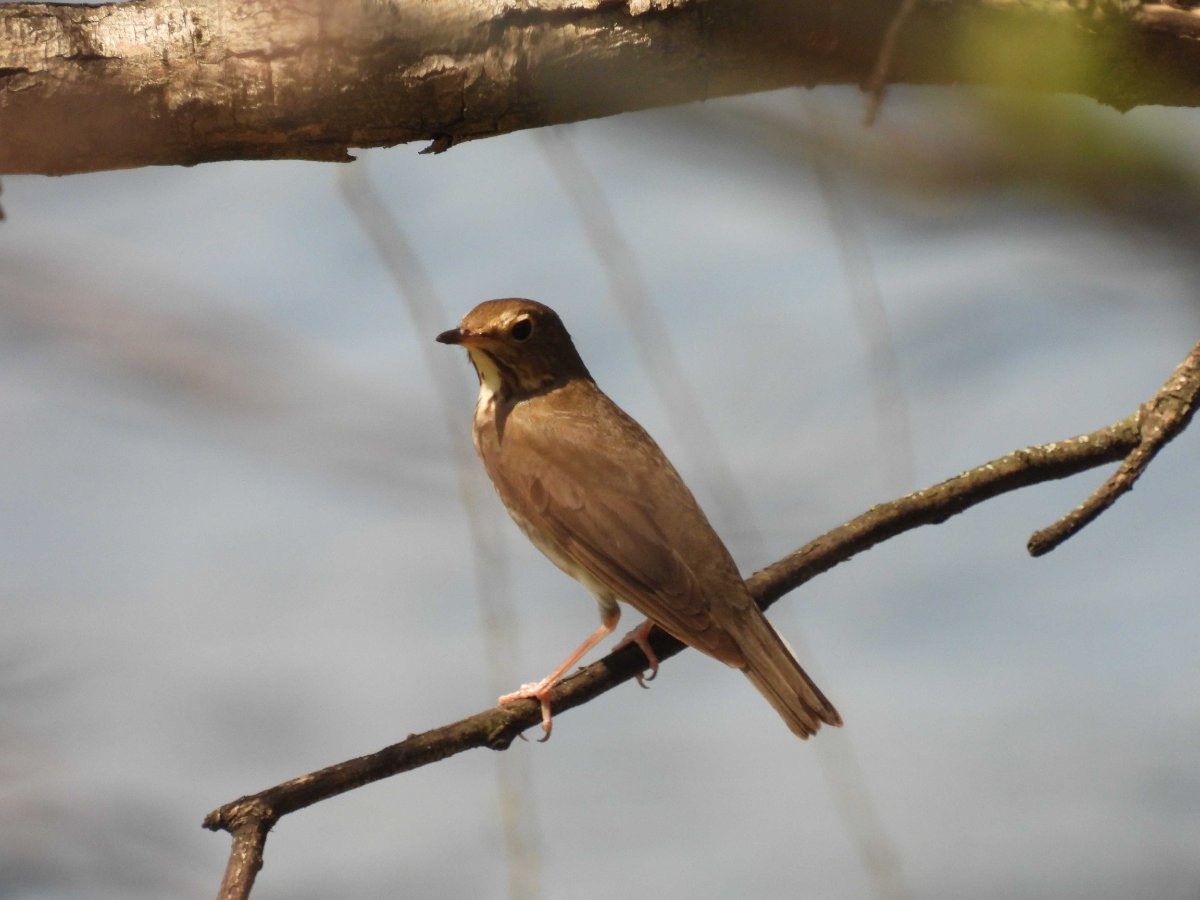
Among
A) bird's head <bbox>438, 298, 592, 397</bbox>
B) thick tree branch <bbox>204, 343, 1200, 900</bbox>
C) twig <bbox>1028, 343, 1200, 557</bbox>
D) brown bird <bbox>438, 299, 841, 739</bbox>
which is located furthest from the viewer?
bird's head <bbox>438, 298, 592, 397</bbox>

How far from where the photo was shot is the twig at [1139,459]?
360 centimetres

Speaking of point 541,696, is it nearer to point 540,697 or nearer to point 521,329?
point 540,697

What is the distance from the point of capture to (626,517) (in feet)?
16.9

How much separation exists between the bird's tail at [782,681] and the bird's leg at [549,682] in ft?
2.26

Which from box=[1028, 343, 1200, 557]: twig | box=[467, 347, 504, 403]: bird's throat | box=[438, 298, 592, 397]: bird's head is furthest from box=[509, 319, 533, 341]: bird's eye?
box=[1028, 343, 1200, 557]: twig

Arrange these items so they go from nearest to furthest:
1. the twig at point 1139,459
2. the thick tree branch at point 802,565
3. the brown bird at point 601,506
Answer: the thick tree branch at point 802,565 < the twig at point 1139,459 < the brown bird at point 601,506

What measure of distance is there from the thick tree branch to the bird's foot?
4cm

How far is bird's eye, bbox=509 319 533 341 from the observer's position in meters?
5.80

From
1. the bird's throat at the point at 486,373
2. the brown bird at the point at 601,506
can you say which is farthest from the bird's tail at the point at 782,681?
the bird's throat at the point at 486,373

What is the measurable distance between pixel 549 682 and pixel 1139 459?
6.68ft

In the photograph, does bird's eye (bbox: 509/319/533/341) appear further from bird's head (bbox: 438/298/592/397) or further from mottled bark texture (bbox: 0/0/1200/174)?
mottled bark texture (bbox: 0/0/1200/174)

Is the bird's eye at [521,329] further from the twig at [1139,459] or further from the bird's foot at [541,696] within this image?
the twig at [1139,459]

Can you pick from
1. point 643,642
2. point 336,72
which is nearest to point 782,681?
point 643,642

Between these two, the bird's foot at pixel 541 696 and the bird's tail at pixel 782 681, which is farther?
the bird's tail at pixel 782 681
